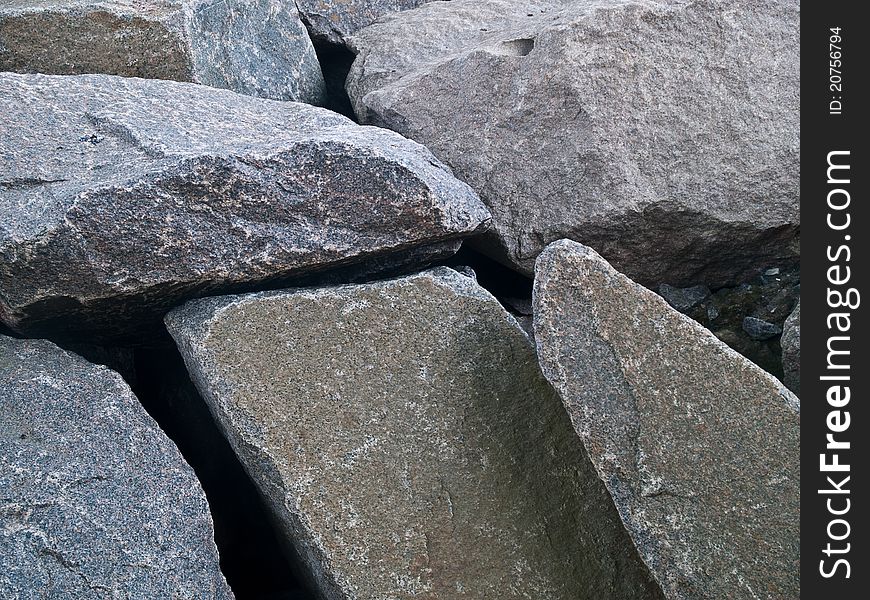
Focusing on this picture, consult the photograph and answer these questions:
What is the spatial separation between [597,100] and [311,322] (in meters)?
1.00

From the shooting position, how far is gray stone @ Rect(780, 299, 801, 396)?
6.61 ft

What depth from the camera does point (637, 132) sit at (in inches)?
95.3

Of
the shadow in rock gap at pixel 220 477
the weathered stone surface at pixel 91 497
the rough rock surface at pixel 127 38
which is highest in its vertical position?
the rough rock surface at pixel 127 38

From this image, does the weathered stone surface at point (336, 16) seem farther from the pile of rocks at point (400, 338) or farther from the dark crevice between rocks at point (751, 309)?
the dark crevice between rocks at point (751, 309)

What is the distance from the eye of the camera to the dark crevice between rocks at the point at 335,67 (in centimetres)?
326

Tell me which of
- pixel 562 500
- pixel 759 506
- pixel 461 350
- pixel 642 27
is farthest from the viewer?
pixel 642 27

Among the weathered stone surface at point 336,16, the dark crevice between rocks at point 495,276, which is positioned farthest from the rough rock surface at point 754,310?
the weathered stone surface at point 336,16

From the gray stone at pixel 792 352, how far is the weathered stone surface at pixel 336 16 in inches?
75.0

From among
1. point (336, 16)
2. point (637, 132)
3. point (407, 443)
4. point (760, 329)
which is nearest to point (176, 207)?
point (407, 443)

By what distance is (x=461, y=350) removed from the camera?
1995mm

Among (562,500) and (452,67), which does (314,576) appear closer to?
(562,500)

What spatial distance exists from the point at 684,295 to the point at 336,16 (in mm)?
1606

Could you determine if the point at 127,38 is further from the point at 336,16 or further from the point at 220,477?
the point at 220,477
